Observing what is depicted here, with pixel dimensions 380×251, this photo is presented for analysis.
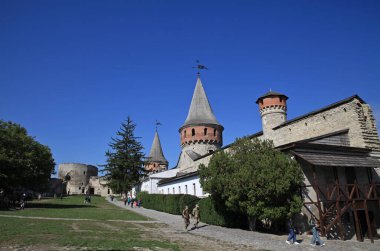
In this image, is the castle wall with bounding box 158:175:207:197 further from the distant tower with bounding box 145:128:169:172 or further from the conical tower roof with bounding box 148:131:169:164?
the conical tower roof with bounding box 148:131:169:164

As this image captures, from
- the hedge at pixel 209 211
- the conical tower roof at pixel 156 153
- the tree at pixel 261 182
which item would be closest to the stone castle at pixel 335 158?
the tree at pixel 261 182

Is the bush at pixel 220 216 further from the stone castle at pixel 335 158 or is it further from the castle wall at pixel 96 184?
the castle wall at pixel 96 184

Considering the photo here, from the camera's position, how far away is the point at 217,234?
14.7 meters

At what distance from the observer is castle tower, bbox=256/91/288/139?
2762 centimetres

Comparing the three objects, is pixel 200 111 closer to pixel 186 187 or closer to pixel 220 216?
pixel 186 187

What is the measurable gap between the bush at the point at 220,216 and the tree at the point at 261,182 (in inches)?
52.5

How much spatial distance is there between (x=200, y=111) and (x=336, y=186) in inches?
1178

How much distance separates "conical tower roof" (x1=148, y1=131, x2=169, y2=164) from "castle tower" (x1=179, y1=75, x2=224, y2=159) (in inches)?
774

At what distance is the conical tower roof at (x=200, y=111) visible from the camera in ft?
137

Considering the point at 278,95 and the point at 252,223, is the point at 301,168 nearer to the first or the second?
the point at 252,223

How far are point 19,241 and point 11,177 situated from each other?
1628 cm

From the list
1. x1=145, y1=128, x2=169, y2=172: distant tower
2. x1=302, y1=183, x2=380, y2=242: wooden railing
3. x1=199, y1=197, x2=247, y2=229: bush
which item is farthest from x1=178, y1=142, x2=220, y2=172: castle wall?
x1=302, y1=183, x2=380, y2=242: wooden railing

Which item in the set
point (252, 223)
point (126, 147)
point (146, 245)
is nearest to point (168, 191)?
point (126, 147)

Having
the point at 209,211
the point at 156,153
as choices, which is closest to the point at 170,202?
the point at 209,211
